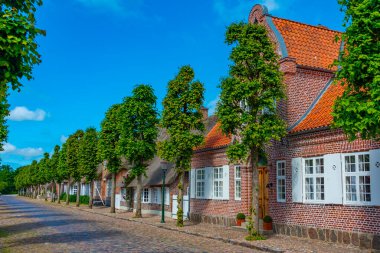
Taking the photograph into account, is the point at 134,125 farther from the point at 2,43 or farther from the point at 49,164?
the point at 49,164

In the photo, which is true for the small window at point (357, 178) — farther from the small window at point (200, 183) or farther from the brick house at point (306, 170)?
the small window at point (200, 183)

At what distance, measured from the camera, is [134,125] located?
29234mm

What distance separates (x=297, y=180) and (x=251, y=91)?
4254mm

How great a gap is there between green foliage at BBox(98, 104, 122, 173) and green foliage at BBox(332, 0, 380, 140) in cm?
2606

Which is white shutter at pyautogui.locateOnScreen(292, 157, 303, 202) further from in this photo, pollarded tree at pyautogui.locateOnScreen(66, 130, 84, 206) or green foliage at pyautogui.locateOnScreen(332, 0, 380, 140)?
pollarded tree at pyautogui.locateOnScreen(66, 130, 84, 206)

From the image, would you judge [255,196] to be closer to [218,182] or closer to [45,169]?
[218,182]

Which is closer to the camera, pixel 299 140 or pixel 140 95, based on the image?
pixel 299 140

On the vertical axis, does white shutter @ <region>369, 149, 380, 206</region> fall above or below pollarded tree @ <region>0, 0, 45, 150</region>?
below

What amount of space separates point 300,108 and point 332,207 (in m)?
5.22

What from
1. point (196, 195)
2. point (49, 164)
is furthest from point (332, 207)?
point (49, 164)

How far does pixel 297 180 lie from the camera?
1738 centimetres

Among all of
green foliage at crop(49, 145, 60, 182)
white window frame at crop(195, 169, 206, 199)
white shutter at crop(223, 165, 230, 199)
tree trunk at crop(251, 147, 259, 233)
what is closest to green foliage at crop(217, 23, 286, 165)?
tree trunk at crop(251, 147, 259, 233)

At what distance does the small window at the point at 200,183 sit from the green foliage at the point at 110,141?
10.6 m

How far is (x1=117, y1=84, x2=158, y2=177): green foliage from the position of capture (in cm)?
2856
